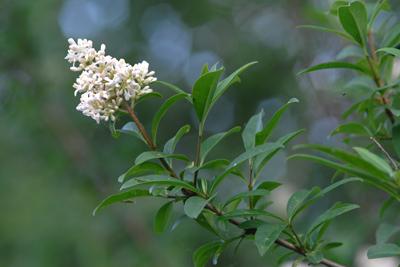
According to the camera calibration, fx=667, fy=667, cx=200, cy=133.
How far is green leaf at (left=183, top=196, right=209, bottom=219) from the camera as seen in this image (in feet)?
2.55

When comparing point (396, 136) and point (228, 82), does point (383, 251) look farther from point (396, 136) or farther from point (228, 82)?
point (228, 82)

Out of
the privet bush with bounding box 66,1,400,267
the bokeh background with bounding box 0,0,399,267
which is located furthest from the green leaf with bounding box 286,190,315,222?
the bokeh background with bounding box 0,0,399,267

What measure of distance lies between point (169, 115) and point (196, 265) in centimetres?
271

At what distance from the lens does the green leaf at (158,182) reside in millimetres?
791

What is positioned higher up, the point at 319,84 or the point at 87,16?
the point at 87,16

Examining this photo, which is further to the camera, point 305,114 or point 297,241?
point 305,114

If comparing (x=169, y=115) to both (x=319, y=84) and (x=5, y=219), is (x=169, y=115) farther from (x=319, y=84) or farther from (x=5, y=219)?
(x=5, y=219)

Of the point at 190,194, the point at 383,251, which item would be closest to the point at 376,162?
the point at 383,251

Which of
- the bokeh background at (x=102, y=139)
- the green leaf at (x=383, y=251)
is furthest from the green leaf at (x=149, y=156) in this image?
the bokeh background at (x=102, y=139)

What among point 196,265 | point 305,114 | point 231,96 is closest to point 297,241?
point 196,265

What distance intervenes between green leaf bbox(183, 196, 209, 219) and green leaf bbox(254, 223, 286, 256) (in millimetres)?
80

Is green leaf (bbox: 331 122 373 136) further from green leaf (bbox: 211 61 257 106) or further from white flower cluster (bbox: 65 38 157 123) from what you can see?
white flower cluster (bbox: 65 38 157 123)

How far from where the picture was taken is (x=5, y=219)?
8.82 feet

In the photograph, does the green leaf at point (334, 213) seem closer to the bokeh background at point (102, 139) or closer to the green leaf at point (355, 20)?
the green leaf at point (355, 20)
